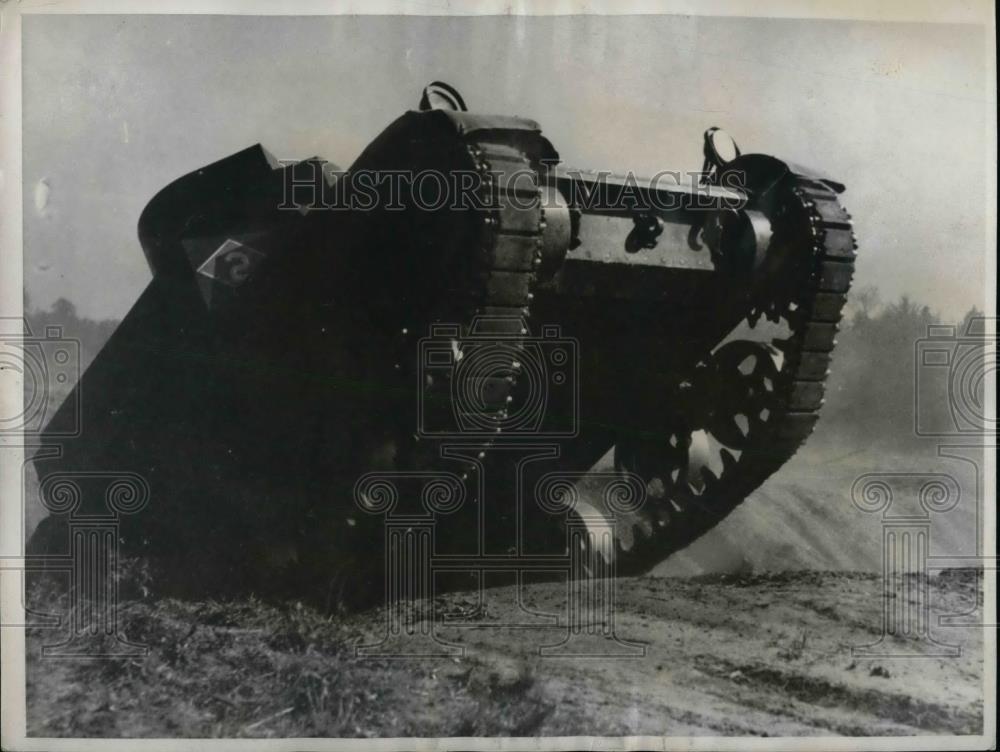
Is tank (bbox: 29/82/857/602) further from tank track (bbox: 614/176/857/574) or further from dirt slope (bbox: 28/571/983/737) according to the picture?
dirt slope (bbox: 28/571/983/737)

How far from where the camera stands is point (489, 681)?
4262mm

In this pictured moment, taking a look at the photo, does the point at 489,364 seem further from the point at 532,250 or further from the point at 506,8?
the point at 506,8

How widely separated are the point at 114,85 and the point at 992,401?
464cm

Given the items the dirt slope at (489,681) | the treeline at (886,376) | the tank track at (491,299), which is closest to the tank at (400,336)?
the tank track at (491,299)

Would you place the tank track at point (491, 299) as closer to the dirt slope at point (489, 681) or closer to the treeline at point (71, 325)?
the dirt slope at point (489, 681)

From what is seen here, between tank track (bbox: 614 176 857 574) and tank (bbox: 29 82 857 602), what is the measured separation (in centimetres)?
2

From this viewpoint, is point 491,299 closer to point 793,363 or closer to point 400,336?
point 400,336

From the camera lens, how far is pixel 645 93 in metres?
4.63

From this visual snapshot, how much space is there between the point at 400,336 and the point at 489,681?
1704 millimetres

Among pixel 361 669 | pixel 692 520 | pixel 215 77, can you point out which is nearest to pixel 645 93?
pixel 215 77

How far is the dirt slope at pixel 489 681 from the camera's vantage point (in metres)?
4.21

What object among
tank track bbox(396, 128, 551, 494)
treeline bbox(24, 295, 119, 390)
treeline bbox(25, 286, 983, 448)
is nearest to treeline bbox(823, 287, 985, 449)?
treeline bbox(25, 286, 983, 448)

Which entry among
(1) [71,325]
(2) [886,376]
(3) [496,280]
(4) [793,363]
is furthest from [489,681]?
(2) [886,376]

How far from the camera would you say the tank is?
13.9 feet
